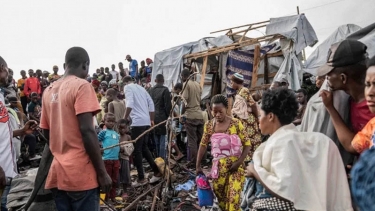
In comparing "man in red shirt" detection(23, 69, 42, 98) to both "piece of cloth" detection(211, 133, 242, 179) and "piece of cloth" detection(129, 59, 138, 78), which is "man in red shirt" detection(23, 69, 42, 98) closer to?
"piece of cloth" detection(129, 59, 138, 78)

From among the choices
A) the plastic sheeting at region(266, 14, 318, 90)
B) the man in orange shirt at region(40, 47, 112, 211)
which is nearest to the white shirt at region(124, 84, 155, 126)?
the plastic sheeting at region(266, 14, 318, 90)

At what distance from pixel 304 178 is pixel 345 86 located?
0.66 metres

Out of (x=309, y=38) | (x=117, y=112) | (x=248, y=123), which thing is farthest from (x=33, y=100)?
(x=309, y=38)

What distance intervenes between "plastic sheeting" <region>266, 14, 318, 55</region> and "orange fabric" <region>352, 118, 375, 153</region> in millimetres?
7717

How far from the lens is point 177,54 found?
1206 centimetres

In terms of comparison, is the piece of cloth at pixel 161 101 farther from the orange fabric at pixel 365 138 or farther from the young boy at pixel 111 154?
the orange fabric at pixel 365 138

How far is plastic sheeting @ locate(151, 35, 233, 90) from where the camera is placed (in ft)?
37.5

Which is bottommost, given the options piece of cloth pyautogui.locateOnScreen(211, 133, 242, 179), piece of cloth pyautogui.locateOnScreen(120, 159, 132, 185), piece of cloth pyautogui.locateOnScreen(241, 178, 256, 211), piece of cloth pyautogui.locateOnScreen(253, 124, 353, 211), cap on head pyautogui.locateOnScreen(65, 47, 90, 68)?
piece of cloth pyautogui.locateOnScreen(120, 159, 132, 185)

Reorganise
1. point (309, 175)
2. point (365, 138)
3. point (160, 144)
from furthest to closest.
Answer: point (160, 144), point (309, 175), point (365, 138)

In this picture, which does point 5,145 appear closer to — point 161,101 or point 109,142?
point 109,142

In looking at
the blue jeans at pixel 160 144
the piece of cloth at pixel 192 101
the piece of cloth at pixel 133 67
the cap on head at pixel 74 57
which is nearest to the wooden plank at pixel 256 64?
the piece of cloth at pixel 192 101

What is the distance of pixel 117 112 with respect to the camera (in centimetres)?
771

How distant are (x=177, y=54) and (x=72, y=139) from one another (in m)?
9.60

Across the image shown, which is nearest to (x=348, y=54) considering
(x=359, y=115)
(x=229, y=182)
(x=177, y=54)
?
(x=359, y=115)
